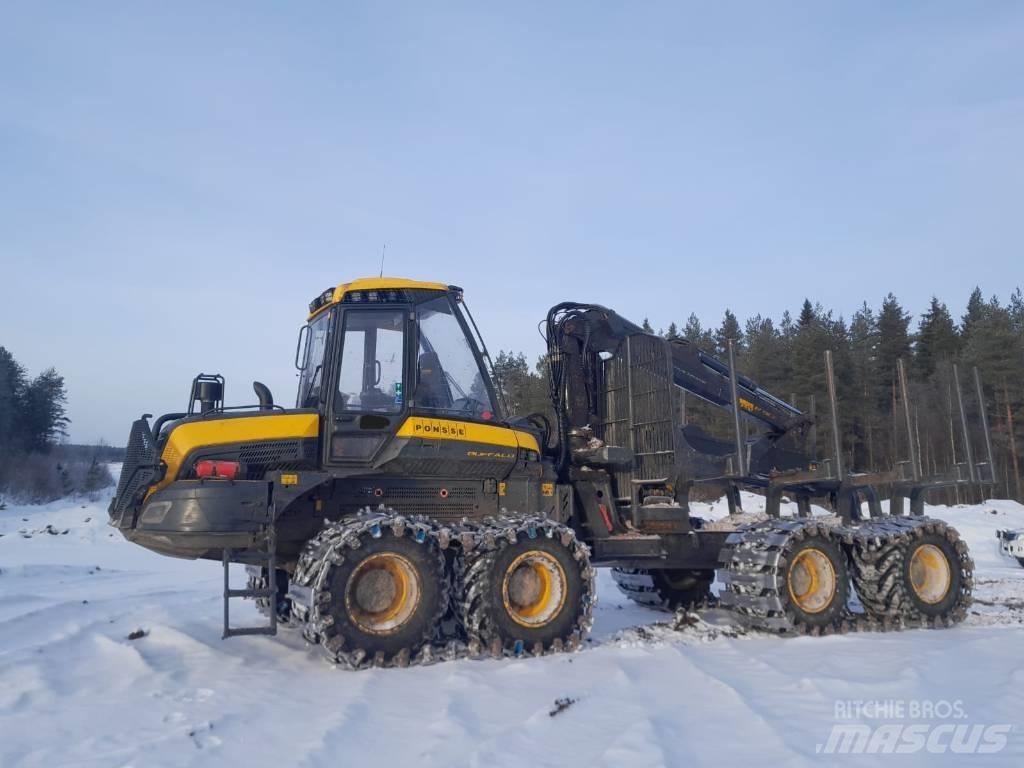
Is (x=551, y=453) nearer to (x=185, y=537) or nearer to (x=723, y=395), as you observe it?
(x=723, y=395)

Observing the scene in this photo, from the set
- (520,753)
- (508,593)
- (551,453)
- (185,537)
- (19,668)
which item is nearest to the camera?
(520,753)

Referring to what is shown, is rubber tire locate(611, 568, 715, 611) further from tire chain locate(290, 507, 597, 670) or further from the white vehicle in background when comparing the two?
the white vehicle in background

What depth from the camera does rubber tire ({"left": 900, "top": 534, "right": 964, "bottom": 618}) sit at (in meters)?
9.26

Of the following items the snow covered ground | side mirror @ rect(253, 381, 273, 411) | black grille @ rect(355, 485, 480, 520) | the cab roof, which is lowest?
the snow covered ground

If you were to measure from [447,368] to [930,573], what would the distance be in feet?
20.6

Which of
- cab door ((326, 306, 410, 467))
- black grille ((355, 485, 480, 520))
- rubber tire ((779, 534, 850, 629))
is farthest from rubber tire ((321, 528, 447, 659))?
rubber tire ((779, 534, 850, 629))

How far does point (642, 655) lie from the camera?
24.6 ft

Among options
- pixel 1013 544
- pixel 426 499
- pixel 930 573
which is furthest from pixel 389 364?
pixel 1013 544

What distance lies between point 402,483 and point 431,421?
2.37ft

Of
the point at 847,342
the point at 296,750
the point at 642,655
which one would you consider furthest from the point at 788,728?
the point at 847,342

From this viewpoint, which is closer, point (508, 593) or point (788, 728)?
point (788, 728)

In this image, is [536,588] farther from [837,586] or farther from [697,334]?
[697,334]

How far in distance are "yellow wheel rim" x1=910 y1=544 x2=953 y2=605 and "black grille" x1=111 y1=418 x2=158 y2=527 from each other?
8.34m

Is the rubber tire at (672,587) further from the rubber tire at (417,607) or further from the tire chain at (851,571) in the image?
the rubber tire at (417,607)
